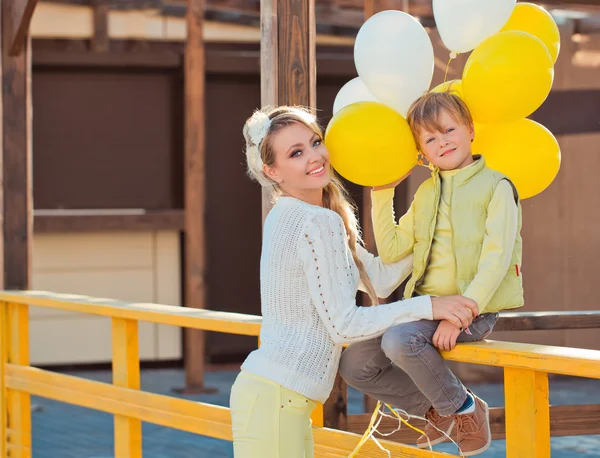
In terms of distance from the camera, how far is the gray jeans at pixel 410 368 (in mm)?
2258

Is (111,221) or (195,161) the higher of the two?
(195,161)

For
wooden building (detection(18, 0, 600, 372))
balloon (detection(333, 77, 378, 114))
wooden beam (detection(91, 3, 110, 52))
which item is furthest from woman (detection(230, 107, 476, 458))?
wooden beam (detection(91, 3, 110, 52))

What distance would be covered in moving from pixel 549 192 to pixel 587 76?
0.94 m

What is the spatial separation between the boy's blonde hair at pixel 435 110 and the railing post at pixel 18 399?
2726 mm

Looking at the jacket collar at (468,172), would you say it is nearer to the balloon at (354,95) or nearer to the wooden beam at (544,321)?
the balloon at (354,95)

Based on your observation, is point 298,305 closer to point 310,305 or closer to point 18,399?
point 310,305

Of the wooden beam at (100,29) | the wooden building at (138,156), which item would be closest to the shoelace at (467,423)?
the wooden building at (138,156)

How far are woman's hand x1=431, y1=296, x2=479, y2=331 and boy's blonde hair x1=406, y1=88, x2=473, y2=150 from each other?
408 mm

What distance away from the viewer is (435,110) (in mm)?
2365

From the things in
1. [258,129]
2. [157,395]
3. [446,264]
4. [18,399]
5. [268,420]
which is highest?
[258,129]

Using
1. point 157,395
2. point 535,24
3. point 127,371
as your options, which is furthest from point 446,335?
point 127,371

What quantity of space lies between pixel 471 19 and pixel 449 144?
42 centimetres

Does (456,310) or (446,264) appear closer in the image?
(456,310)

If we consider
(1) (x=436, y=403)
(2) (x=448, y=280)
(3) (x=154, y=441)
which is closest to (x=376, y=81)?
(2) (x=448, y=280)
